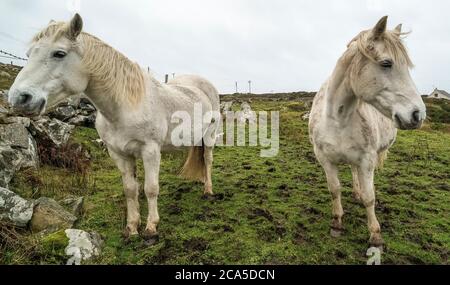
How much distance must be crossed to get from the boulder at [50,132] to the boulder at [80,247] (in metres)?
4.15

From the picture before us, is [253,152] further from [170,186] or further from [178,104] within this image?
[178,104]

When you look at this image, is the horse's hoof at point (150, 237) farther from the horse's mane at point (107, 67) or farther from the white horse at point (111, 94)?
the horse's mane at point (107, 67)

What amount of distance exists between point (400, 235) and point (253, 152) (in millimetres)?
6539

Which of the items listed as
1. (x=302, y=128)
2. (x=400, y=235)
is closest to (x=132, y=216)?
(x=400, y=235)

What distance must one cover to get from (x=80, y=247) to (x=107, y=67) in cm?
227

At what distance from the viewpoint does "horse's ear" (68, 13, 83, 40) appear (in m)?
3.72

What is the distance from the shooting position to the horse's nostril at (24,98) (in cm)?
335

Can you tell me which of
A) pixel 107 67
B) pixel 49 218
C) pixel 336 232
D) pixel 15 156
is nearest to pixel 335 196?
pixel 336 232

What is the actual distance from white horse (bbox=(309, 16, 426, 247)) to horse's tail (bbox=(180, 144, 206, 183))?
2.68m

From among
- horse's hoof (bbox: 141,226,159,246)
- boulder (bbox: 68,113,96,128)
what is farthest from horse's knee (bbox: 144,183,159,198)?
boulder (bbox: 68,113,96,128)

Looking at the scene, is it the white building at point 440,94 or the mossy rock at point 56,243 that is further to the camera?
the white building at point 440,94

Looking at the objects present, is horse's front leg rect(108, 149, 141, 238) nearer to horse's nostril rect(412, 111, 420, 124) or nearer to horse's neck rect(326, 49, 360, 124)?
horse's neck rect(326, 49, 360, 124)

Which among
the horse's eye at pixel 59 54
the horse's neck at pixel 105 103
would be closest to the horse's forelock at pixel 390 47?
the horse's neck at pixel 105 103
